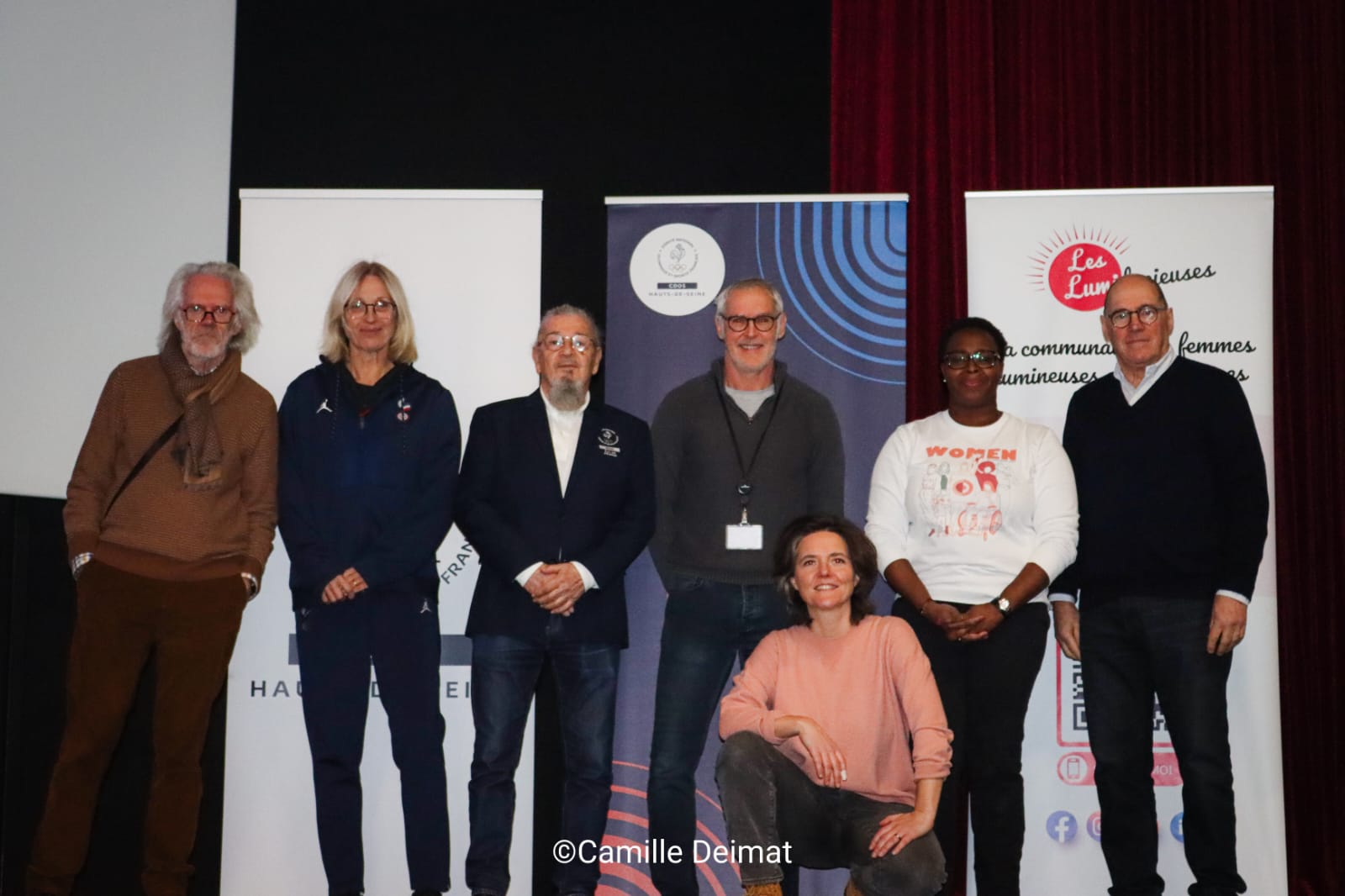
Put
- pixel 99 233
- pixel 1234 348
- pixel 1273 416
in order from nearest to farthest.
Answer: pixel 1234 348 → pixel 1273 416 → pixel 99 233

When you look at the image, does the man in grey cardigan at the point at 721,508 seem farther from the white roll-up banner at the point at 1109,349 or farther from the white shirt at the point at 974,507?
the white roll-up banner at the point at 1109,349

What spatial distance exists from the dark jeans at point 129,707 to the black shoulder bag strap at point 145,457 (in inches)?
7.0

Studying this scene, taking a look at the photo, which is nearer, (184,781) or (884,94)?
(184,781)

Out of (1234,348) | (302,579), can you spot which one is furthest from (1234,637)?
(302,579)

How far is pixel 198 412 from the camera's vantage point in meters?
3.44

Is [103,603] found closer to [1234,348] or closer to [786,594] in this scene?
[786,594]

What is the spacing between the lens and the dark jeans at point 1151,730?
3.24 m

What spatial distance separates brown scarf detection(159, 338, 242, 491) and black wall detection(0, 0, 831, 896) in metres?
1.13

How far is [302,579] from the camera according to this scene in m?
3.38

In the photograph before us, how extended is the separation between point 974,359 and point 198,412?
226 cm

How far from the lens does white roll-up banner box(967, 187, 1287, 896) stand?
149 inches

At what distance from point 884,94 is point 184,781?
3305 mm

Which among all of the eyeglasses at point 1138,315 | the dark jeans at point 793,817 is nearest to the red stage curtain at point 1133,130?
the eyeglasses at point 1138,315

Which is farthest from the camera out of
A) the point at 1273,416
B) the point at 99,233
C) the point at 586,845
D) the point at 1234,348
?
the point at 99,233
